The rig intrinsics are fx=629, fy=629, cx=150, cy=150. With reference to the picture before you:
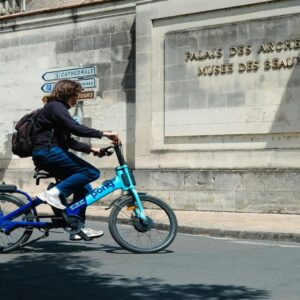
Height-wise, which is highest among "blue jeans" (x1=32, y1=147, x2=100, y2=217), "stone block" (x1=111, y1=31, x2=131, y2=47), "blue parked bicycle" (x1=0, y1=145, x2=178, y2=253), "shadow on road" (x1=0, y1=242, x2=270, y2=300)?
"stone block" (x1=111, y1=31, x2=131, y2=47)

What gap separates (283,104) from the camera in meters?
12.1

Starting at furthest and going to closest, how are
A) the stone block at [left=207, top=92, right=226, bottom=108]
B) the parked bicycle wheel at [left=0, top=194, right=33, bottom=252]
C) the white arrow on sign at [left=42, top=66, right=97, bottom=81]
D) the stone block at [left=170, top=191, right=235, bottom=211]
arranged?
the white arrow on sign at [left=42, top=66, right=97, bottom=81]
the stone block at [left=207, top=92, right=226, bottom=108]
the stone block at [left=170, top=191, right=235, bottom=211]
the parked bicycle wheel at [left=0, top=194, right=33, bottom=252]

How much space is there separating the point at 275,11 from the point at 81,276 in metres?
A: 8.11

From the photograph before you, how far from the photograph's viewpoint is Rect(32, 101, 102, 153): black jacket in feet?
23.1

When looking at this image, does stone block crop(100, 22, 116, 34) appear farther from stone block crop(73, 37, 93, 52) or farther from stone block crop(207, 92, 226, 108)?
stone block crop(207, 92, 226, 108)

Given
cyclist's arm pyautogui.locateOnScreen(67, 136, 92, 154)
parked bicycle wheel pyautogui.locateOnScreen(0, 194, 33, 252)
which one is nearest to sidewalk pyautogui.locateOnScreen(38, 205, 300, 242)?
parked bicycle wheel pyautogui.locateOnScreen(0, 194, 33, 252)

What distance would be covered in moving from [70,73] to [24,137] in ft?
24.2

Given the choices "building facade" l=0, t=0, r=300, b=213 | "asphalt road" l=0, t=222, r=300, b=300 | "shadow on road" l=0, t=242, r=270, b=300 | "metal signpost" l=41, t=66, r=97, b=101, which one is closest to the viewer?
"shadow on road" l=0, t=242, r=270, b=300

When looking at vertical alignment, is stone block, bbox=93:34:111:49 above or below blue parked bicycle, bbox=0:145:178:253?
above

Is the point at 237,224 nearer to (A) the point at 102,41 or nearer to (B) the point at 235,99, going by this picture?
(B) the point at 235,99

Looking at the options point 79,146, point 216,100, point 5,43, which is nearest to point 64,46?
point 5,43

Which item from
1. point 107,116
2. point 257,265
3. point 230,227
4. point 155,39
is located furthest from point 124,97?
point 257,265

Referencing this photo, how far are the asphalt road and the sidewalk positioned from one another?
0.73 m

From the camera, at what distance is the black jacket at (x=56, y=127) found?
23.1 ft
